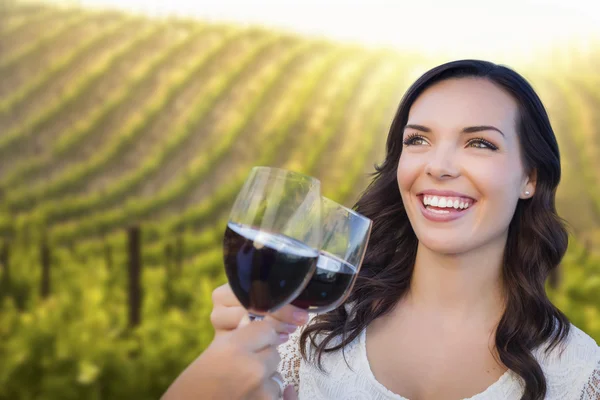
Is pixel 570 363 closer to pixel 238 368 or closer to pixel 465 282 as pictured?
pixel 465 282

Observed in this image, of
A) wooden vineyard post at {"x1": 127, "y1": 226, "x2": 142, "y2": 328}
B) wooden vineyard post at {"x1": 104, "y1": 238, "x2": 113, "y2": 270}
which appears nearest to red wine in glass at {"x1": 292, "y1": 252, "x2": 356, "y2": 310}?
wooden vineyard post at {"x1": 127, "y1": 226, "x2": 142, "y2": 328}

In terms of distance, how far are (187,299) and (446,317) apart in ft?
13.2

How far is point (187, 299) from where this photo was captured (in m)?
5.19

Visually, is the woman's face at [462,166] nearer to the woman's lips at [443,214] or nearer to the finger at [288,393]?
the woman's lips at [443,214]

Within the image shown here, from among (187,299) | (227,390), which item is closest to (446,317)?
(227,390)

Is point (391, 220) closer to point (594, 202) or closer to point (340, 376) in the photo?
point (340, 376)

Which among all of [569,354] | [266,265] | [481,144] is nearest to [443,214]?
[481,144]

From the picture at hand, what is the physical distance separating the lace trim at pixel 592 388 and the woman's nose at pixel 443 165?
454 mm

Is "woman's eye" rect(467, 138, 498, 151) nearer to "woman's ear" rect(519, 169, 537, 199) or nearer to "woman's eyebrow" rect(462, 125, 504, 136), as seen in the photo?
"woman's eyebrow" rect(462, 125, 504, 136)

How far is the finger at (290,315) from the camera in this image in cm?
94

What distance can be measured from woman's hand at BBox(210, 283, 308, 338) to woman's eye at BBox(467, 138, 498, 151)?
1.54ft

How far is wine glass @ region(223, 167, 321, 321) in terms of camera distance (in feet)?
2.77

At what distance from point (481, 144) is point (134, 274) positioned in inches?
129

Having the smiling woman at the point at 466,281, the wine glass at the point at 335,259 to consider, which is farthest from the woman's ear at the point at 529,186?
the wine glass at the point at 335,259
